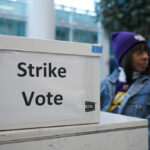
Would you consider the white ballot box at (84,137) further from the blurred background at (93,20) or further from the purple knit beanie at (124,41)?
the blurred background at (93,20)

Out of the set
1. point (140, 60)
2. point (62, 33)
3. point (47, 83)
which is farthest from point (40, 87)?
point (62, 33)

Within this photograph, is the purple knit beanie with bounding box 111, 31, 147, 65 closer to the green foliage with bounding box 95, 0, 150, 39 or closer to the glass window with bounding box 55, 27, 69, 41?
the green foliage with bounding box 95, 0, 150, 39

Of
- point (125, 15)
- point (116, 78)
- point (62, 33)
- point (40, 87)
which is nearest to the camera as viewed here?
point (40, 87)

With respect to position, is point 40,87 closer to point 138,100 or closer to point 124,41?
point 138,100

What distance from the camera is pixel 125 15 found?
4594 mm

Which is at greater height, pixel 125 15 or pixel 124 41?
pixel 125 15

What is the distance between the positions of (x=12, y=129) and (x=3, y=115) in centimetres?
5

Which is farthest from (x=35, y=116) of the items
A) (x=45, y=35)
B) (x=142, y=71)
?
(x=45, y=35)

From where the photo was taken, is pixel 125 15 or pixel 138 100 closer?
pixel 138 100

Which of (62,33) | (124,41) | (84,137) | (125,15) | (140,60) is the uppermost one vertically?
(125,15)

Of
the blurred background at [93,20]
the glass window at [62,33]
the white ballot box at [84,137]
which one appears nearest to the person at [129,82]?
the white ballot box at [84,137]

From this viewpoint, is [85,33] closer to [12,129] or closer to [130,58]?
[130,58]

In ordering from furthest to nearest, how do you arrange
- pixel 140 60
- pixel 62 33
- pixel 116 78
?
pixel 62 33 → pixel 116 78 → pixel 140 60

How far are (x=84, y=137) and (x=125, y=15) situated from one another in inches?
164
